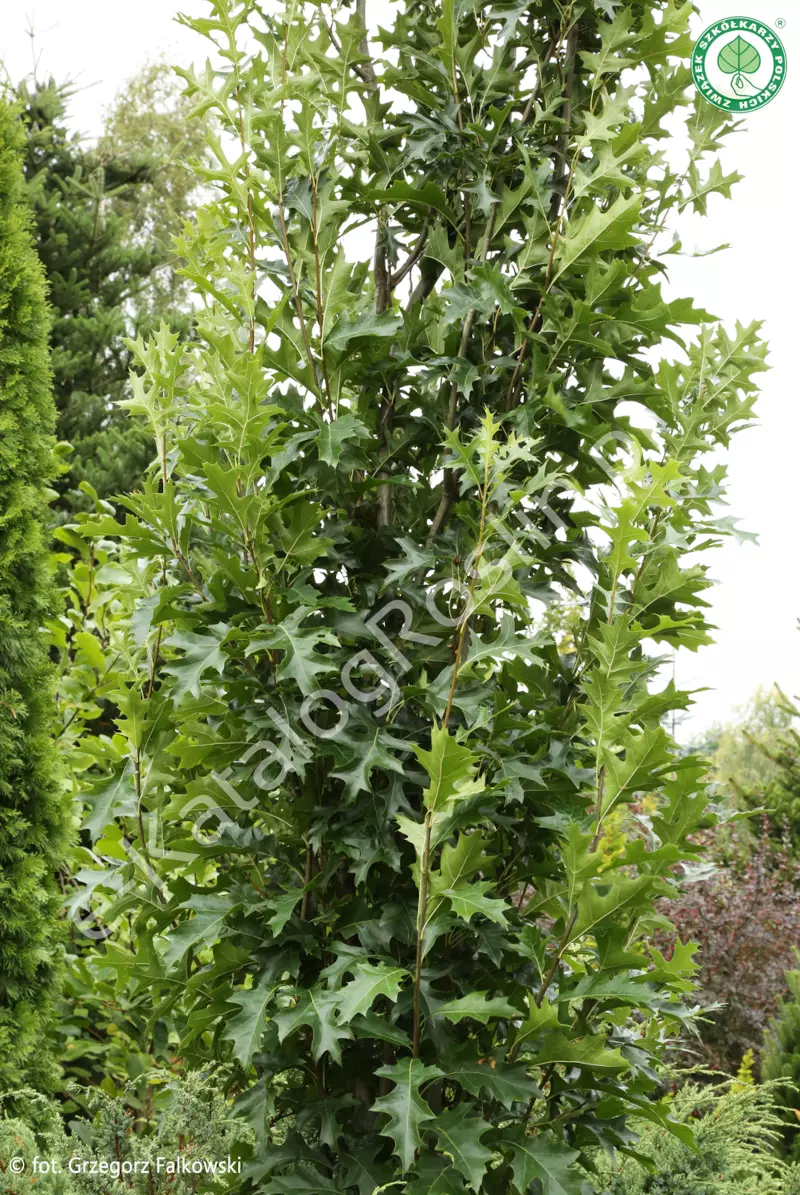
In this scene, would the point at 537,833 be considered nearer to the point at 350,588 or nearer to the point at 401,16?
the point at 350,588

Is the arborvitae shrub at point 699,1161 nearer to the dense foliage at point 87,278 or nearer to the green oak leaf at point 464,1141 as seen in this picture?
the green oak leaf at point 464,1141

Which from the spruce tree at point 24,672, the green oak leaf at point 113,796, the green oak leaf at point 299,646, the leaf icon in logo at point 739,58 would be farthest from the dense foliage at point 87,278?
the green oak leaf at point 299,646

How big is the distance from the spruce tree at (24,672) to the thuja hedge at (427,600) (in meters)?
1.89

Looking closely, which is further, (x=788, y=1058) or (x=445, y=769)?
(x=788, y=1058)

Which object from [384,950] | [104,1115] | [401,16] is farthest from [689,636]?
[104,1115]

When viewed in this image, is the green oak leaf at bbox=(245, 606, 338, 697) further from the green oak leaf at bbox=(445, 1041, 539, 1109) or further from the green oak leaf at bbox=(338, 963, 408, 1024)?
the green oak leaf at bbox=(445, 1041, 539, 1109)

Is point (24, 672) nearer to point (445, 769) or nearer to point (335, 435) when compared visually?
point (335, 435)

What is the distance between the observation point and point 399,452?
82.5 inches

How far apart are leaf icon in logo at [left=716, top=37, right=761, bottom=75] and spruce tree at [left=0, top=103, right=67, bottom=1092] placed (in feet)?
9.42

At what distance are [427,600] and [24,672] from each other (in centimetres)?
257

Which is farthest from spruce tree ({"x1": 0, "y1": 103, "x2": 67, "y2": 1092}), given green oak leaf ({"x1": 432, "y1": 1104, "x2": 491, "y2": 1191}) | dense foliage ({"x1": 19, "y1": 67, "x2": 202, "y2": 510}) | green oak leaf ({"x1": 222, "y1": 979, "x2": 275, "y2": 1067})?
dense foliage ({"x1": 19, "y1": 67, "x2": 202, "y2": 510})

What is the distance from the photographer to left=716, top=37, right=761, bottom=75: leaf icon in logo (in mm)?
2537

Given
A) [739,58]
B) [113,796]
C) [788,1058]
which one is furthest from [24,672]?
[788,1058]

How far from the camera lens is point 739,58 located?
265cm
